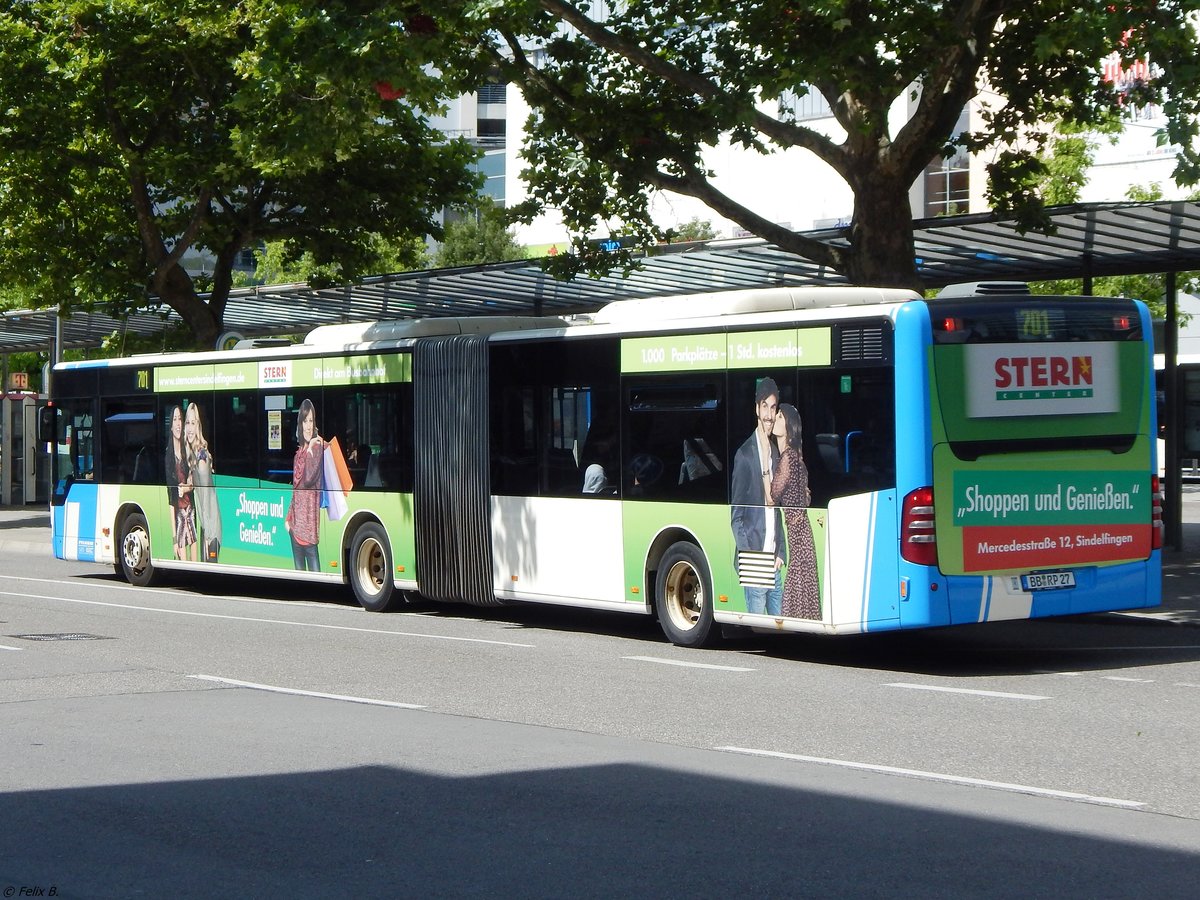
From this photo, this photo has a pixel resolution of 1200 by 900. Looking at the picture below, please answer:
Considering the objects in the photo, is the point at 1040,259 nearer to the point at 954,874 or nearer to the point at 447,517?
the point at 447,517

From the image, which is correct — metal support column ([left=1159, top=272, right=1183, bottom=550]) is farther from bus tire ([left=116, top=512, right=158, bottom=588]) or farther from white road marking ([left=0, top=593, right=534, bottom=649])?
bus tire ([left=116, top=512, right=158, bottom=588])

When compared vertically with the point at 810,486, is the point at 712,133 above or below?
above

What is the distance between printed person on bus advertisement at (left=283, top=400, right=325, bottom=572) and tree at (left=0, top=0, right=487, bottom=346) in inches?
184

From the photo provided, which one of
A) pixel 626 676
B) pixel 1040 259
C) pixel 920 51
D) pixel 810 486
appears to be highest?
pixel 920 51

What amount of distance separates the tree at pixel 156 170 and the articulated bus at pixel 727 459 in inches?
210

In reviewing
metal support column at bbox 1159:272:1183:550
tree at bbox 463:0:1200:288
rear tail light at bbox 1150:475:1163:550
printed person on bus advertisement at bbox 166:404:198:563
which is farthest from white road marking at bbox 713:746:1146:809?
metal support column at bbox 1159:272:1183:550

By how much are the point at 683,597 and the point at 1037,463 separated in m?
3.41

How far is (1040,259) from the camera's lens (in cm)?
2158

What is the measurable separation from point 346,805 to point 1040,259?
1612 cm

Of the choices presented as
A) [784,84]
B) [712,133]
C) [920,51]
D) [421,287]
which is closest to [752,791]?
[784,84]

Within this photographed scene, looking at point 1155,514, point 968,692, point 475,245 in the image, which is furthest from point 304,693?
point 475,245

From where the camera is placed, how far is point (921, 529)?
12117mm

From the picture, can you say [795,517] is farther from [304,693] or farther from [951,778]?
[951,778]

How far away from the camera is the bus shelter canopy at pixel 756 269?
18703 mm
